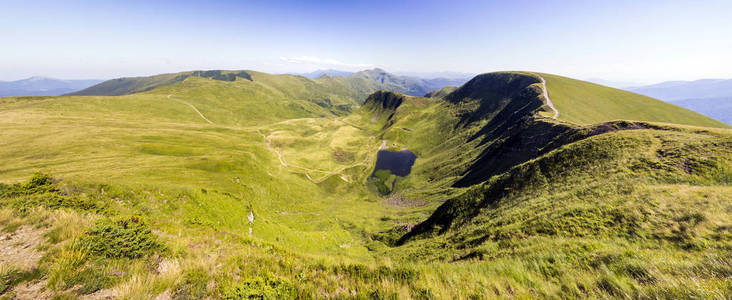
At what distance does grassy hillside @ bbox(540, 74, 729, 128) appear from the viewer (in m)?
77.9

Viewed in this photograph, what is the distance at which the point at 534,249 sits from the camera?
10.5m

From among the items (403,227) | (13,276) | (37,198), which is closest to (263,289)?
(13,276)

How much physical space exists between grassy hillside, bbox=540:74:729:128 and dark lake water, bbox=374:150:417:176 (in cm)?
6338

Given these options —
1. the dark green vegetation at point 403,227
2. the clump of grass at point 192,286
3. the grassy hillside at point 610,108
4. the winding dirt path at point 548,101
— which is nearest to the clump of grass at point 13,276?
the dark green vegetation at point 403,227

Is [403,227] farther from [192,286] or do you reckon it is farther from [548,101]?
[548,101]

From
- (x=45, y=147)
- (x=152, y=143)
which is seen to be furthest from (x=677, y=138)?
(x=45, y=147)

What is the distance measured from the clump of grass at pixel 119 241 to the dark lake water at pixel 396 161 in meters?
99.7

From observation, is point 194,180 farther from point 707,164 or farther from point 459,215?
point 707,164

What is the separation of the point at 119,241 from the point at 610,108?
448ft

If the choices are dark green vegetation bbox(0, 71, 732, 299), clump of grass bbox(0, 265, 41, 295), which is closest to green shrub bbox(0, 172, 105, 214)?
dark green vegetation bbox(0, 71, 732, 299)

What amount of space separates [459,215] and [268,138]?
116483mm

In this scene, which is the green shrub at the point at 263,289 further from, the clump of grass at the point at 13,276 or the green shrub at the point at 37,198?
the green shrub at the point at 37,198

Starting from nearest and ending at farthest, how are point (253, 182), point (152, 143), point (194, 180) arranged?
point (194, 180) < point (253, 182) < point (152, 143)

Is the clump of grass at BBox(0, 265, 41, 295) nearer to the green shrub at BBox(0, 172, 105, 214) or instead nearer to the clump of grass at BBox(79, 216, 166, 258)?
the clump of grass at BBox(79, 216, 166, 258)
